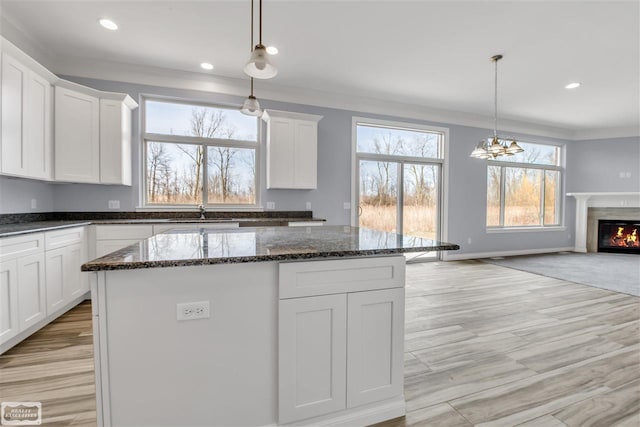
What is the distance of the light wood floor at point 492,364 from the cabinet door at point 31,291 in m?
0.21

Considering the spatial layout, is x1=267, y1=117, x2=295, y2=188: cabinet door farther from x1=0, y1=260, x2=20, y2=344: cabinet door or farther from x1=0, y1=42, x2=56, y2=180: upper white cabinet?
x1=0, y1=260, x2=20, y2=344: cabinet door

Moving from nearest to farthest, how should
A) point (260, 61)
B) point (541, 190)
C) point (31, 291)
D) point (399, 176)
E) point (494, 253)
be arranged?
point (260, 61), point (31, 291), point (399, 176), point (494, 253), point (541, 190)

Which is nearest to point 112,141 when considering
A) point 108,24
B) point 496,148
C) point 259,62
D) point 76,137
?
point 76,137

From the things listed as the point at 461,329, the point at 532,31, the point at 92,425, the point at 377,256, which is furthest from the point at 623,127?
the point at 92,425

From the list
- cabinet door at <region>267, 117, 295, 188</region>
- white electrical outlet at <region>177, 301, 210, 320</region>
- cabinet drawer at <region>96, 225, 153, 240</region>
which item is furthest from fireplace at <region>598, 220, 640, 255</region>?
cabinet drawer at <region>96, 225, 153, 240</region>

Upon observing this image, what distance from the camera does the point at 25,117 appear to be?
2.73 meters

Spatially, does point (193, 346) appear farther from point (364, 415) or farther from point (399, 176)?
point (399, 176)

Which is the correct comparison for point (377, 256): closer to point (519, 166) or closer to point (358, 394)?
point (358, 394)

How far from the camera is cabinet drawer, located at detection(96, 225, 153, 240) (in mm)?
3205

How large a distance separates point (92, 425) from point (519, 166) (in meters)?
7.77

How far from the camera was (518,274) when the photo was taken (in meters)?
4.58

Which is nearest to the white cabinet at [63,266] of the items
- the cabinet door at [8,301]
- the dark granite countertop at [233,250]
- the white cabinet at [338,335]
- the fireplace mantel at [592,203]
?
the cabinet door at [8,301]

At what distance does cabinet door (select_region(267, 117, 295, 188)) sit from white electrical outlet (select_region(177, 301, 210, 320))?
10.0ft

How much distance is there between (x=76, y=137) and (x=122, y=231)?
1.21m
